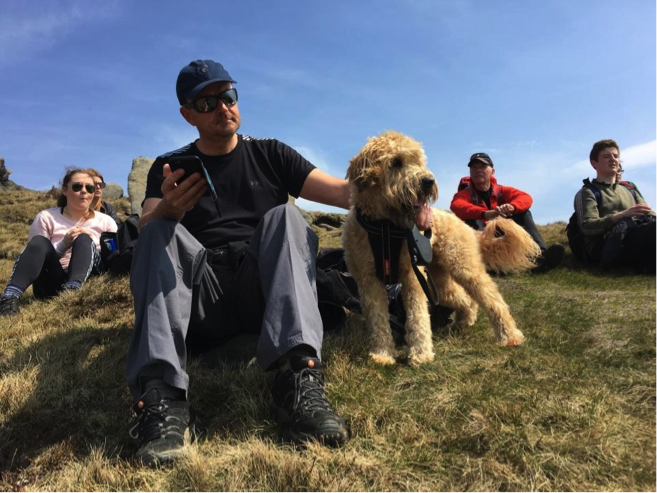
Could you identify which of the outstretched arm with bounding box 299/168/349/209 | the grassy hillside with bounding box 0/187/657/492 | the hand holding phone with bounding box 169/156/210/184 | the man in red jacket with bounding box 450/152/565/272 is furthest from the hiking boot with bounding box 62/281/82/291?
the man in red jacket with bounding box 450/152/565/272

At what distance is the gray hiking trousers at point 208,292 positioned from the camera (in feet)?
9.14

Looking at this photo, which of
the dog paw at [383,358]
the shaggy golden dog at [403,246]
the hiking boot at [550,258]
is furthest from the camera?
the hiking boot at [550,258]

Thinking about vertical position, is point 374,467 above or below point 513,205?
below

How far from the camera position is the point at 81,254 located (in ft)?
22.5

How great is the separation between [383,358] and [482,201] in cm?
554

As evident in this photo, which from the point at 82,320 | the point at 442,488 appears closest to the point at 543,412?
the point at 442,488

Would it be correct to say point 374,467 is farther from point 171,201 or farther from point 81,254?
point 81,254

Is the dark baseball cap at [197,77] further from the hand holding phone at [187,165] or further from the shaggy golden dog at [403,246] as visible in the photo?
the shaggy golden dog at [403,246]

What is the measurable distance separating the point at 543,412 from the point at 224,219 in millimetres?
2835

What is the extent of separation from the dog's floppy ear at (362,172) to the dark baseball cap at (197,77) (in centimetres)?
133

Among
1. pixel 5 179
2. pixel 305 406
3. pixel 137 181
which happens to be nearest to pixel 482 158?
pixel 305 406

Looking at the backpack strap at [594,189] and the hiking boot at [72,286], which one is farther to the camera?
the backpack strap at [594,189]

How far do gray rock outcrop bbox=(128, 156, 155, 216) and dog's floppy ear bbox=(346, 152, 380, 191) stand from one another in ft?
41.9

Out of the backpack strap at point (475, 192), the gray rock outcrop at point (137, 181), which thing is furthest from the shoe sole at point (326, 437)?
the gray rock outcrop at point (137, 181)
